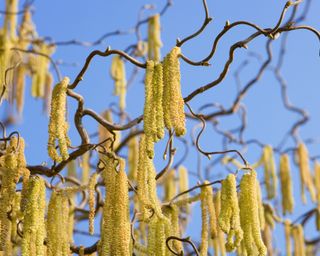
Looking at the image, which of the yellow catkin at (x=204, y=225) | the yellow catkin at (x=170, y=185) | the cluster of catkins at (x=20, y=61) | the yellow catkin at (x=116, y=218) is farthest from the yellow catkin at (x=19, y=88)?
the yellow catkin at (x=116, y=218)

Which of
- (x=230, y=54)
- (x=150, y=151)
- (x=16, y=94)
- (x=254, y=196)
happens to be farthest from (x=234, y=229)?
(x=16, y=94)

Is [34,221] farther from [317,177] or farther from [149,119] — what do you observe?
[317,177]

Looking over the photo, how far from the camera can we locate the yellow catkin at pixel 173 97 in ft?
5.53

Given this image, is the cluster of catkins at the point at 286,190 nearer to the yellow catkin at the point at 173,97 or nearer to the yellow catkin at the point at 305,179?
the yellow catkin at the point at 305,179

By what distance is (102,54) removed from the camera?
6.48 ft

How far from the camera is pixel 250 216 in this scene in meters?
1.88

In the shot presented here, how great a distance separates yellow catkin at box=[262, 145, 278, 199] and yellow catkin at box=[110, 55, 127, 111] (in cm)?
79

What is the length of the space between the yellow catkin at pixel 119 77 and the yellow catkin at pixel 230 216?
6.24 feet

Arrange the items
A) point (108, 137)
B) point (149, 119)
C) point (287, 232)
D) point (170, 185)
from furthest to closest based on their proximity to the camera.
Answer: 1. point (170, 185)
2. point (287, 232)
3. point (108, 137)
4. point (149, 119)

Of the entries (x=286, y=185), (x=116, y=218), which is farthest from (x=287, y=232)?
(x=116, y=218)

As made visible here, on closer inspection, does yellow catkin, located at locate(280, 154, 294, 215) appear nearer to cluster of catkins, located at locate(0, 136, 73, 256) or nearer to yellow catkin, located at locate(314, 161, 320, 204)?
yellow catkin, located at locate(314, 161, 320, 204)

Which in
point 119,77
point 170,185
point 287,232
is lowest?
point 287,232

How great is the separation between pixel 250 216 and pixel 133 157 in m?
2.02

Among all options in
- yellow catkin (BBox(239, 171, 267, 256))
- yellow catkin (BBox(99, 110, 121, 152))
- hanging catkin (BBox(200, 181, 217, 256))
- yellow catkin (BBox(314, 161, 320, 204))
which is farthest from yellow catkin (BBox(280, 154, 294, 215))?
yellow catkin (BBox(239, 171, 267, 256))
